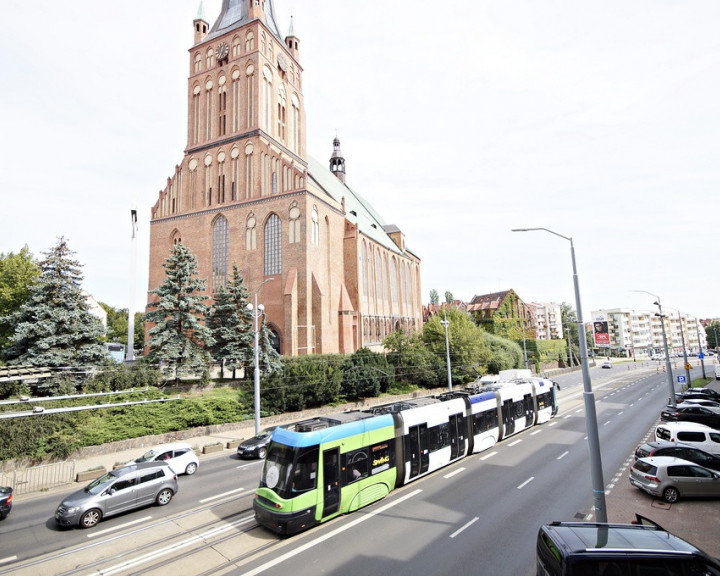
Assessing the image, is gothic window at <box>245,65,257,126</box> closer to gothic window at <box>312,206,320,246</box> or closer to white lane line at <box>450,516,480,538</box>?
gothic window at <box>312,206,320,246</box>

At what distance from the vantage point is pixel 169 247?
138ft

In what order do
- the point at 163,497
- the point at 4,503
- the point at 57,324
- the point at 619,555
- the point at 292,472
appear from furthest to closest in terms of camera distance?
the point at 57,324, the point at 163,497, the point at 4,503, the point at 292,472, the point at 619,555

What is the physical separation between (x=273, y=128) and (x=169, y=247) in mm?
16095

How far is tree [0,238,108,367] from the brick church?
1524cm

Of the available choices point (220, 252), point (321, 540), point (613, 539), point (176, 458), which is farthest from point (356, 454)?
point (220, 252)

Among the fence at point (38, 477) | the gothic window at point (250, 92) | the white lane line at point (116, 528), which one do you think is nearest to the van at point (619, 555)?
the white lane line at point (116, 528)

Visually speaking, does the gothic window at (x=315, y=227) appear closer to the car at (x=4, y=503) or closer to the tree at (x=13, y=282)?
the tree at (x=13, y=282)

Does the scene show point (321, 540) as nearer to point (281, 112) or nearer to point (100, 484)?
point (100, 484)

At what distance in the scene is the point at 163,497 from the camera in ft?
41.9

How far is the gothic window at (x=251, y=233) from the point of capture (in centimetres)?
3972

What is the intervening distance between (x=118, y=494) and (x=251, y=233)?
100ft

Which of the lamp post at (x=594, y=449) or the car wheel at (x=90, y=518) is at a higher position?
the lamp post at (x=594, y=449)

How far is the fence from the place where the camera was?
1567 centimetres

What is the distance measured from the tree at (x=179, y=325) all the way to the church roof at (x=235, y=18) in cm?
2871
